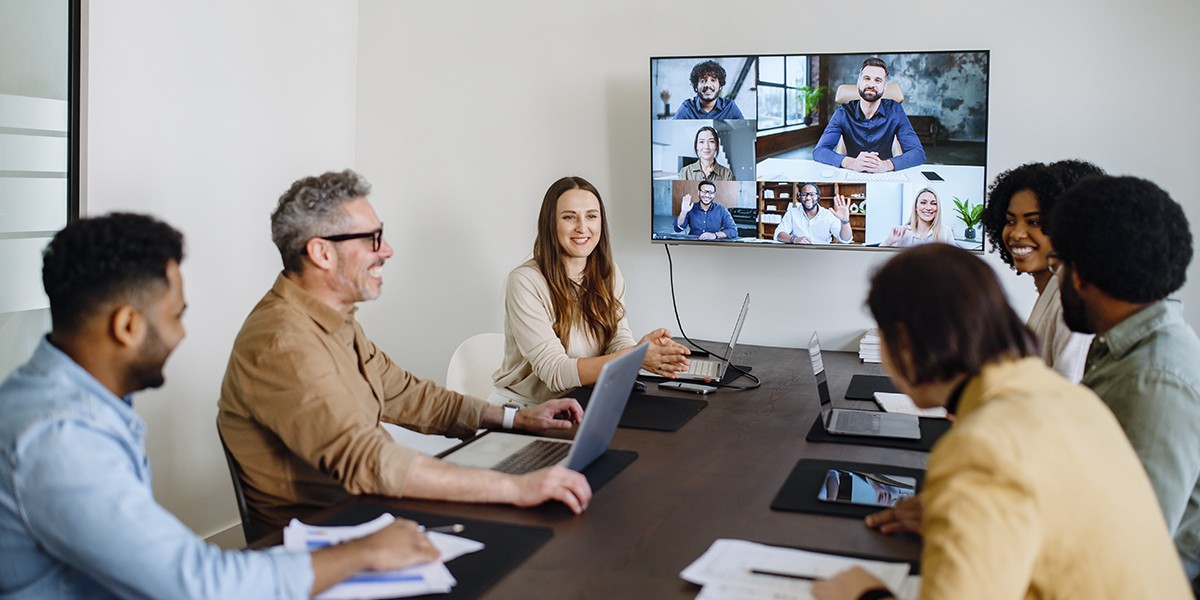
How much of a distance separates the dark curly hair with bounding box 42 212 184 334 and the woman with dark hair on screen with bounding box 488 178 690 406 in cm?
182

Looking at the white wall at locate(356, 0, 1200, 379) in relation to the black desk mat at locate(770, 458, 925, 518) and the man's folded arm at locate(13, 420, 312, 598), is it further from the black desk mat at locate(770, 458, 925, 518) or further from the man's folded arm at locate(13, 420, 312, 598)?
the man's folded arm at locate(13, 420, 312, 598)

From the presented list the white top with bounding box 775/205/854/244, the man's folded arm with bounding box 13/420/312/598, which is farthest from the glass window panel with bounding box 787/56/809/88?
the man's folded arm with bounding box 13/420/312/598

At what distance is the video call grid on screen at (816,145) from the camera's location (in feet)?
11.7

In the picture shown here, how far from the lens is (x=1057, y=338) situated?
2.66 metres

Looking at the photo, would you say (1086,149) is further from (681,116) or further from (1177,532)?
(1177,532)

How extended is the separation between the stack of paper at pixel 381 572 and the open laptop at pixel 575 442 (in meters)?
0.38

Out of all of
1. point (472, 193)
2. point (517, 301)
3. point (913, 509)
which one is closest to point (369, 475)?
point (913, 509)

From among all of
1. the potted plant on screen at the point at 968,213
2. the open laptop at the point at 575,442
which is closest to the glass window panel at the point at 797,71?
the potted plant on screen at the point at 968,213

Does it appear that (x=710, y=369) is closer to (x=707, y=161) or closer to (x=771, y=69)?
(x=707, y=161)

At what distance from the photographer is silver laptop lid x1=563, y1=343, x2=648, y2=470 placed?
78.3 inches

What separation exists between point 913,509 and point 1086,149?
7.80 feet

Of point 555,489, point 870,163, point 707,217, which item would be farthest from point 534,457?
point 870,163

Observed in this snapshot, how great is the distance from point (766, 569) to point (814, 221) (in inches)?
91.7

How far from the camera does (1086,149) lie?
145 inches
